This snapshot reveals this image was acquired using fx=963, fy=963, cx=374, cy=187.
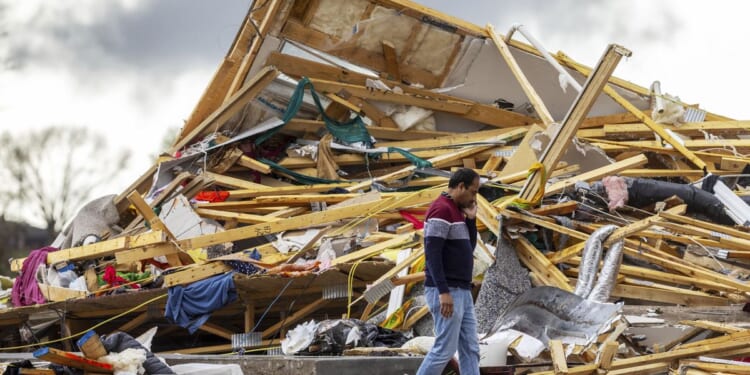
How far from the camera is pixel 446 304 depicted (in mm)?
6559

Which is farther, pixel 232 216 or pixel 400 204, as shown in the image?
pixel 232 216

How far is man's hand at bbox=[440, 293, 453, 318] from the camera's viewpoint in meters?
6.55

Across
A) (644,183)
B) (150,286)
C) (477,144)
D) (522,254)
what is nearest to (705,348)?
(522,254)

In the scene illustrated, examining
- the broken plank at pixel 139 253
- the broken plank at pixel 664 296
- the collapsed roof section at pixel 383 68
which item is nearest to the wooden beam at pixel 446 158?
the collapsed roof section at pixel 383 68

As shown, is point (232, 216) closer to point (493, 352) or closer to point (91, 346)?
point (493, 352)

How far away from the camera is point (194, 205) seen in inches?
502

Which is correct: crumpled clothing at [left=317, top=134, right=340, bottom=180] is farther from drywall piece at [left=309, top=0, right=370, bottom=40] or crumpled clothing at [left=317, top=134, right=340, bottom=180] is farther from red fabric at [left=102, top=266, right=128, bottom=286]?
red fabric at [left=102, top=266, right=128, bottom=286]

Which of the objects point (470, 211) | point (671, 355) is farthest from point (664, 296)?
point (470, 211)

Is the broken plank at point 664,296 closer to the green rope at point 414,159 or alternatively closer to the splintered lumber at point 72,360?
the green rope at point 414,159

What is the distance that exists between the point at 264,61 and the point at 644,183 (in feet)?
20.2

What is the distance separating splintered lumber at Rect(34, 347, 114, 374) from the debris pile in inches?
83.5

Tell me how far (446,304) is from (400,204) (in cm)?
470

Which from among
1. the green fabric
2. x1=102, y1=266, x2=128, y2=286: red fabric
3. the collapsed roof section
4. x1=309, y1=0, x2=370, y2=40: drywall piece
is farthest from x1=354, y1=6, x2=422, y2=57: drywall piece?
x1=102, y1=266, x2=128, y2=286: red fabric

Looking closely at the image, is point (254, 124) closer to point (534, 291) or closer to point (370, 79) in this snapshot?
point (370, 79)
